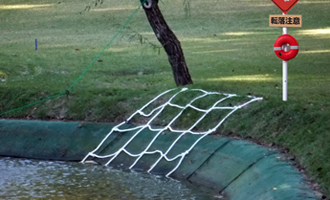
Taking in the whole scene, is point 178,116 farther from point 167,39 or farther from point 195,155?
point 167,39

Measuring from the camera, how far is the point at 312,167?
6699 millimetres

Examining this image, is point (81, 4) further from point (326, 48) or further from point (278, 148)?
point (278, 148)

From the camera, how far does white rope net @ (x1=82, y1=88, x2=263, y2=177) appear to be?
900 centimetres

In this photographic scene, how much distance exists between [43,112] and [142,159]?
8.45 ft

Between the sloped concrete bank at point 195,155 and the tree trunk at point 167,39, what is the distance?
6.15 ft

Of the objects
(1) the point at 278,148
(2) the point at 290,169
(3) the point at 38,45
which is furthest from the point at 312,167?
(3) the point at 38,45

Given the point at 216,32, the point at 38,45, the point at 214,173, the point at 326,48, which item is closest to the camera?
the point at 214,173

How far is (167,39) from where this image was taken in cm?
1087

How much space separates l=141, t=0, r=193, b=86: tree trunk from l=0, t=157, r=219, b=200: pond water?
8.67ft

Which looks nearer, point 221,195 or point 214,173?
point 221,195

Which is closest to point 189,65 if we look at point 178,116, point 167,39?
point 167,39

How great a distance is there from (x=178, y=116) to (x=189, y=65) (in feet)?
18.1

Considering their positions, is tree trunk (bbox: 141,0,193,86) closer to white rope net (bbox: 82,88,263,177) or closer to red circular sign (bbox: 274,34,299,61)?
white rope net (bbox: 82,88,263,177)

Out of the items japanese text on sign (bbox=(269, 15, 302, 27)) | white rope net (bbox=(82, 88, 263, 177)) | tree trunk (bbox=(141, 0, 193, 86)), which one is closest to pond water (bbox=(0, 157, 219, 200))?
white rope net (bbox=(82, 88, 263, 177))
